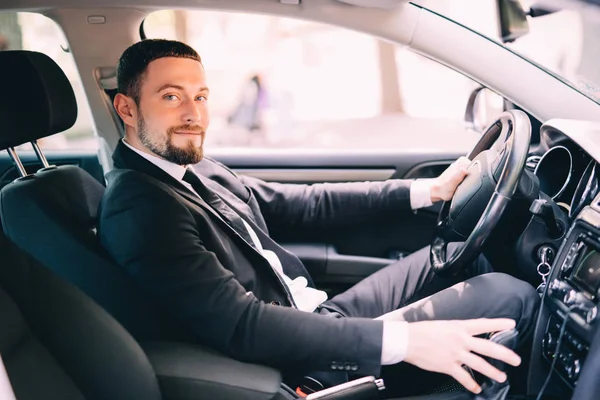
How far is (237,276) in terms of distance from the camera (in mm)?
1581

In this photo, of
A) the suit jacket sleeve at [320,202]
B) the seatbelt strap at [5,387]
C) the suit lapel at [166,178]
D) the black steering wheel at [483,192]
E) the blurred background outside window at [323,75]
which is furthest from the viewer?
the suit jacket sleeve at [320,202]

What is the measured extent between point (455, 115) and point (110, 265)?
2.54 metres

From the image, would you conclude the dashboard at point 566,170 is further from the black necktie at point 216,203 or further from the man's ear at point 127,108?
the man's ear at point 127,108

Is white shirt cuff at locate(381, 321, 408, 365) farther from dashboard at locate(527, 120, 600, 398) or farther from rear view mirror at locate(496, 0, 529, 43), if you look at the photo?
rear view mirror at locate(496, 0, 529, 43)

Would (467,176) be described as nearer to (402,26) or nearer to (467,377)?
(402,26)

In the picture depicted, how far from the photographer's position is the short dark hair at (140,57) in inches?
64.5

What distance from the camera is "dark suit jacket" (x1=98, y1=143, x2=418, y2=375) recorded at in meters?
1.34

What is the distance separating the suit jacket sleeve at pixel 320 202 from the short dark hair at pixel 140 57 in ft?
1.98

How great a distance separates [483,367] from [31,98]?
1201 millimetres

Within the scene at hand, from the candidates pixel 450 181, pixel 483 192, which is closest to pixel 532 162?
pixel 450 181

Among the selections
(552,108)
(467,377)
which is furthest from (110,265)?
(552,108)

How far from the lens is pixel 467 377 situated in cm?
126

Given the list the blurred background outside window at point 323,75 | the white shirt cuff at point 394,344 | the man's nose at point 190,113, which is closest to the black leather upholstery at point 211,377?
the white shirt cuff at point 394,344

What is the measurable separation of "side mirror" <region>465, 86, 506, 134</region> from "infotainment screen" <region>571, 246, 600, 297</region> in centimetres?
87
